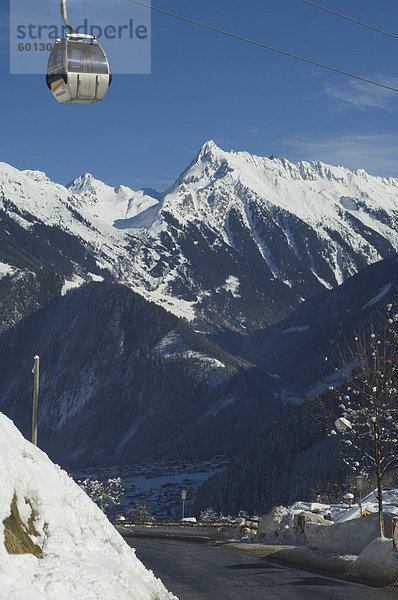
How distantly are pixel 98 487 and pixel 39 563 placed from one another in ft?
535

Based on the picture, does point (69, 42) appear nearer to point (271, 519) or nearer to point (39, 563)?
point (39, 563)

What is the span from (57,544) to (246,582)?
1110cm

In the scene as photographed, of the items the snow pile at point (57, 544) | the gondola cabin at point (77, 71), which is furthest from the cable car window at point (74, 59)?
the snow pile at point (57, 544)

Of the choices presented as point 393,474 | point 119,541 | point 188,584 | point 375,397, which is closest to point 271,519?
point 375,397

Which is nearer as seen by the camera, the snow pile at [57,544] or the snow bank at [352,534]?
the snow pile at [57,544]

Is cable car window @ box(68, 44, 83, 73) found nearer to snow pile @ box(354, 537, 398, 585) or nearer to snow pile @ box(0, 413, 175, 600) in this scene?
snow pile @ box(0, 413, 175, 600)

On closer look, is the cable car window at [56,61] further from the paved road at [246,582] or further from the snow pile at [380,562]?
the snow pile at [380,562]

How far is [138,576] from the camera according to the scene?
19.3m

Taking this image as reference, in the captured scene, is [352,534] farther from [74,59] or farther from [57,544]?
[74,59]

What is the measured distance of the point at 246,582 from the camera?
27156 millimetres

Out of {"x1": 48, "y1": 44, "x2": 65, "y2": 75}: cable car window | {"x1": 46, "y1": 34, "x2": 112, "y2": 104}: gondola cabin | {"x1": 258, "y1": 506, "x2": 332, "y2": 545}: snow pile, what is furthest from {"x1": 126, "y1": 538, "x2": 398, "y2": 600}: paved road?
{"x1": 48, "y1": 44, "x2": 65, "y2": 75}: cable car window

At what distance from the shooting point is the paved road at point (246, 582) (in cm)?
2306

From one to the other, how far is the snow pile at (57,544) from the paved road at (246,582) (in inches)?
181

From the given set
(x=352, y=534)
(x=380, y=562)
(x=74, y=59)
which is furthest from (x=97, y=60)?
(x=352, y=534)
